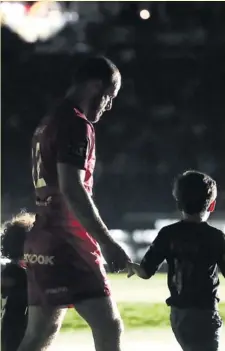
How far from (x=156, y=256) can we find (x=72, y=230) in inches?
8.2

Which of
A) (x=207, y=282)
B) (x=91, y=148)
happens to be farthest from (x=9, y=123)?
(x=207, y=282)

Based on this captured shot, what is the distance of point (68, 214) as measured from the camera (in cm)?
137

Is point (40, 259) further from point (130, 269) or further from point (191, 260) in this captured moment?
point (191, 260)


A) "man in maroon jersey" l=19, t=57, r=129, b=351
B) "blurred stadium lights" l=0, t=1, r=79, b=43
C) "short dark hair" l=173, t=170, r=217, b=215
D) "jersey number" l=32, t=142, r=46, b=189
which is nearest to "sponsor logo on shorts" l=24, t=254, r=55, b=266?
"man in maroon jersey" l=19, t=57, r=129, b=351

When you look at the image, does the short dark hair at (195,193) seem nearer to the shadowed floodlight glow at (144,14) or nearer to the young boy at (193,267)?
the young boy at (193,267)

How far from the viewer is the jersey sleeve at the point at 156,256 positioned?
4.69ft

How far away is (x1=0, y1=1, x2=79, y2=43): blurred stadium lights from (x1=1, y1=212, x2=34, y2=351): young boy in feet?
1.82

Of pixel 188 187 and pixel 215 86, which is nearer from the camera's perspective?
pixel 188 187

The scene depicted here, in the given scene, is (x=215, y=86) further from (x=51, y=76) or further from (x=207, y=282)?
(x=207, y=282)

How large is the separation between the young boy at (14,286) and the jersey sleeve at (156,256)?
335 millimetres

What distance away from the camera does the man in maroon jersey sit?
4.18 feet

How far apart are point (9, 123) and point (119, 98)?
369mm

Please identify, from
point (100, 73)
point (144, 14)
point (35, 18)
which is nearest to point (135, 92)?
point (144, 14)

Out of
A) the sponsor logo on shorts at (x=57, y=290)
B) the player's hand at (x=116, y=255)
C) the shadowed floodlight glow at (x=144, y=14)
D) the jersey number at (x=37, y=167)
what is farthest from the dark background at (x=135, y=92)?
the player's hand at (x=116, y=255)
